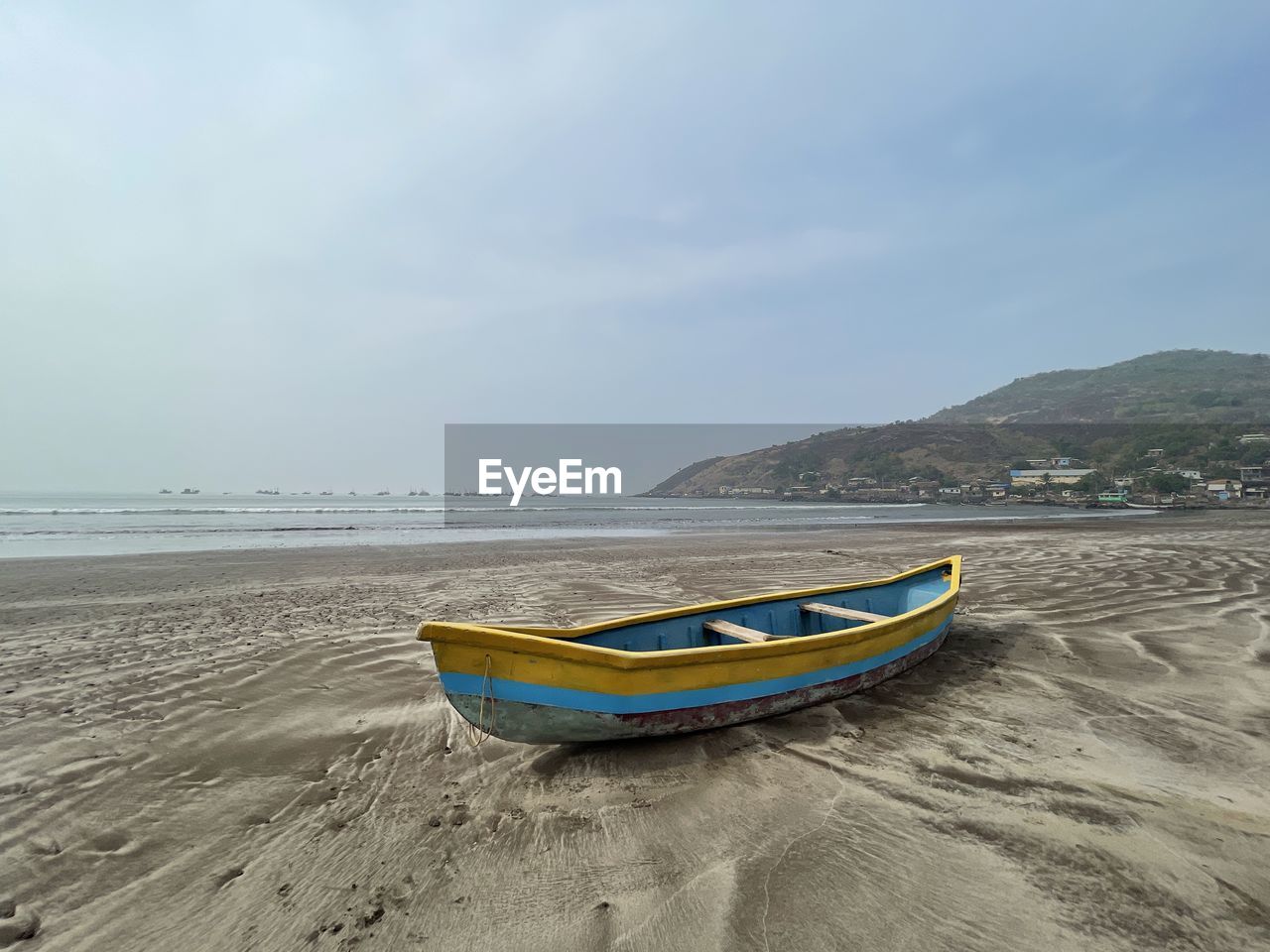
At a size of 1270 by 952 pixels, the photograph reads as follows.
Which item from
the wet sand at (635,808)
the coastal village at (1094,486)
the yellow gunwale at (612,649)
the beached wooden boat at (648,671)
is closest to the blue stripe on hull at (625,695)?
the beached wooden boat at (648,671)

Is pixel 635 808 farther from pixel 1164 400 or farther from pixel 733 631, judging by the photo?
pixel 1164 400

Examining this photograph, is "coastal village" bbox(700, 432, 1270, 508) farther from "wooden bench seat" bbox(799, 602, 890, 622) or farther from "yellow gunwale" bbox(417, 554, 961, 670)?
"yellow gunwale" bbox(417, 554, 961, 670)

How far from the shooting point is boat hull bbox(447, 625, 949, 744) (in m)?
3.89

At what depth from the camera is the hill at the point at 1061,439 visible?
275 feet

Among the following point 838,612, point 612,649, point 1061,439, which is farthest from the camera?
point 1061,439

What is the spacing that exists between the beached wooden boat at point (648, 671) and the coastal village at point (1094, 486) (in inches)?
2792

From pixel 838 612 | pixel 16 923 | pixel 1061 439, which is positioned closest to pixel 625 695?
pixel 16 923

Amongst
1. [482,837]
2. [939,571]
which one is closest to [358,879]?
[482,837]

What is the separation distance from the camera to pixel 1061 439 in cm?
10738

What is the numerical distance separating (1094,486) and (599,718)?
305ft

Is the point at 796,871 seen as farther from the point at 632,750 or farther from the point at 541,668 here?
the point at 541,668

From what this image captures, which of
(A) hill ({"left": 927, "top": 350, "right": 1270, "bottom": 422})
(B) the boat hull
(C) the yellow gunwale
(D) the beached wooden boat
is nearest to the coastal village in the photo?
(A) hill ({"left": 927, "top": 350, "right": 1270, "bottom": 422})

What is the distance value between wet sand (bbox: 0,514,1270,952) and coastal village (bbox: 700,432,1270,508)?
69.8m

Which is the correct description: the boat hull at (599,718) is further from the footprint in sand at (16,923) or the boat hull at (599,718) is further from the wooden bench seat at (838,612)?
the footprint in sand at (16,923)
